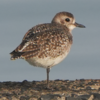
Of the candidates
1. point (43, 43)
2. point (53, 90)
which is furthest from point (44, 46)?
point (53, 90)

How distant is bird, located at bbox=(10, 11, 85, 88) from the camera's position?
59.2 ft

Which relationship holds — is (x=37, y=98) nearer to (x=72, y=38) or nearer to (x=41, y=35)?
(x=41, y=35)

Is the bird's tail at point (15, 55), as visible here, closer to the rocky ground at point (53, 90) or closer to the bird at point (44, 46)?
the bird at point (44, 46)

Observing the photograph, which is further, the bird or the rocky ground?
the bird

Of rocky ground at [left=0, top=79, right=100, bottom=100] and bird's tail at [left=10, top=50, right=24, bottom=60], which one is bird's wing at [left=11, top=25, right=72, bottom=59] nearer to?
bird's tail at [left=10, top=50, right=24, bottom=60]

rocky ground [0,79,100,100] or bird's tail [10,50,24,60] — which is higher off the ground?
bird's tail [10,50,24,60]

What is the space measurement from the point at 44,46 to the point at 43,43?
0.14 meters

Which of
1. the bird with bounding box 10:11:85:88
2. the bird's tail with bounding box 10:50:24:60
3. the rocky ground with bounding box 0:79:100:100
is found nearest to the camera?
the rocky ground with bounding box 0:79:100:100

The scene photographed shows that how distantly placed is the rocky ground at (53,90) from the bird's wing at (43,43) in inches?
59.7

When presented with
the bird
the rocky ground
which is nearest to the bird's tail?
the bird

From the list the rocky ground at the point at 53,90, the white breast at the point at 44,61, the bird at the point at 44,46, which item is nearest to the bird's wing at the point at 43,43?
the bird at the point at 44,46

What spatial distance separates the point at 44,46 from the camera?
18.3m

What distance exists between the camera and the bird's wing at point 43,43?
59.2 ft

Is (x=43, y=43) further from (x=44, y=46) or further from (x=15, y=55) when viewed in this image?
(x=15, y=55)
